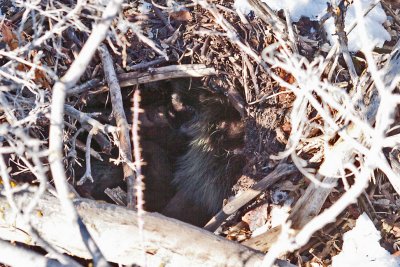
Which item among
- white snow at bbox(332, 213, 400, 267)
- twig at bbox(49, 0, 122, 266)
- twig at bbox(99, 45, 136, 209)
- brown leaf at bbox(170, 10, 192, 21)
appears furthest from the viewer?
brown leaf at bbox(170, 10, 192, 21)

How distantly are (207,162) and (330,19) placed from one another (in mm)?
1615

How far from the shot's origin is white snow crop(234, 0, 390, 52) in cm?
404

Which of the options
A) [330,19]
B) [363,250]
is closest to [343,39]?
[330,19]

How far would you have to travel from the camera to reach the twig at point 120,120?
3.56 metres

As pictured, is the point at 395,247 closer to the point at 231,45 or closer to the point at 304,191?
the point at 304,191

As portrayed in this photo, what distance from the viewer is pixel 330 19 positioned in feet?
13.5

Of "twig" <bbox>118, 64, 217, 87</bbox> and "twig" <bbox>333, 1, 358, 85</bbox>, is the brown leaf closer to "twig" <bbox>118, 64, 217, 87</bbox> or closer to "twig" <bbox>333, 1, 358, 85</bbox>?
"twig" <bbox>118, 64, 217, 87</bbox>

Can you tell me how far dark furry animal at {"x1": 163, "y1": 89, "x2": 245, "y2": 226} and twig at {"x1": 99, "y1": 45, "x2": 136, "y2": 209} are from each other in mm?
813

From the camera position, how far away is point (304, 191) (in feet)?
11.9

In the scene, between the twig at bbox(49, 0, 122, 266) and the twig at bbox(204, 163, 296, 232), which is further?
the twig at bbox(204, 163, 296, 232)

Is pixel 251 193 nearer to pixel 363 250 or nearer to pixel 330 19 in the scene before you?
pixel 363 250

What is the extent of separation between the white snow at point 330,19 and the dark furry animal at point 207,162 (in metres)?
0.86

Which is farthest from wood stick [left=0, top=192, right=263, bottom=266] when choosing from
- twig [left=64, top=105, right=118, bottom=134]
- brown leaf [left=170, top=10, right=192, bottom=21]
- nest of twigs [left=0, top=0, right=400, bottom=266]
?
brown leaf [left=170, top=10, right=192, bottom=21]

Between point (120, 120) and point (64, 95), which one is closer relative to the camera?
point (64, 95)
